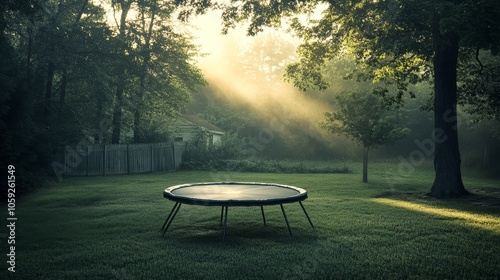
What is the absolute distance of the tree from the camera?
10188mm

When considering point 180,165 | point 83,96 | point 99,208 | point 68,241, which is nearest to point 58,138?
point 83,96

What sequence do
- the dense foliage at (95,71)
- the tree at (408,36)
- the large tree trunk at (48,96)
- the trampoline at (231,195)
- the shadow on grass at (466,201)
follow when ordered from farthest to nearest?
the large tree trunk at (48,96)
the dense foliage at (95,71)
the shadow on grass at (466,201)
the tree at (408,36)
the trampoline at (231,195)

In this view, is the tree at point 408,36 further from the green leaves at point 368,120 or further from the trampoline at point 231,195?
the trampoline at point 231,195

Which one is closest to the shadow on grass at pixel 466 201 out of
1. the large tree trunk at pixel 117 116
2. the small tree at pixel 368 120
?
the small tree at pixel 368 120

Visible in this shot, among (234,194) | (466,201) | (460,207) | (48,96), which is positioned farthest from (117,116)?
(460,207)

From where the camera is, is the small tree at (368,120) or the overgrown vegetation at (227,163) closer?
the small tree at (368,120)

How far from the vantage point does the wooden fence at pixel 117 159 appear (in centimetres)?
2086

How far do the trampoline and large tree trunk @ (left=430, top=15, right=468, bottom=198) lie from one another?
7.77 meters

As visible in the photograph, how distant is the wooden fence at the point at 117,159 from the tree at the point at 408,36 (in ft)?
34.4

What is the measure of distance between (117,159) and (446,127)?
17.1 meters

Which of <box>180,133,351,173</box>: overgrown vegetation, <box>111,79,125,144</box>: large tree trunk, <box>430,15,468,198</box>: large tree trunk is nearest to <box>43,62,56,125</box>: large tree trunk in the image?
<box>111,79,125,144</box>: large tree trunk

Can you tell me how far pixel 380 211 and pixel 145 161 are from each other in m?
16.8

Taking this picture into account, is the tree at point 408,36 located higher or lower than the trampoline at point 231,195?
higher

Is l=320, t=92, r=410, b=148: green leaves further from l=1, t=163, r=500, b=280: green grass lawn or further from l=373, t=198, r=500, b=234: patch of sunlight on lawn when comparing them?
l=1, t=163, r=500, b=280: green grass lawn
